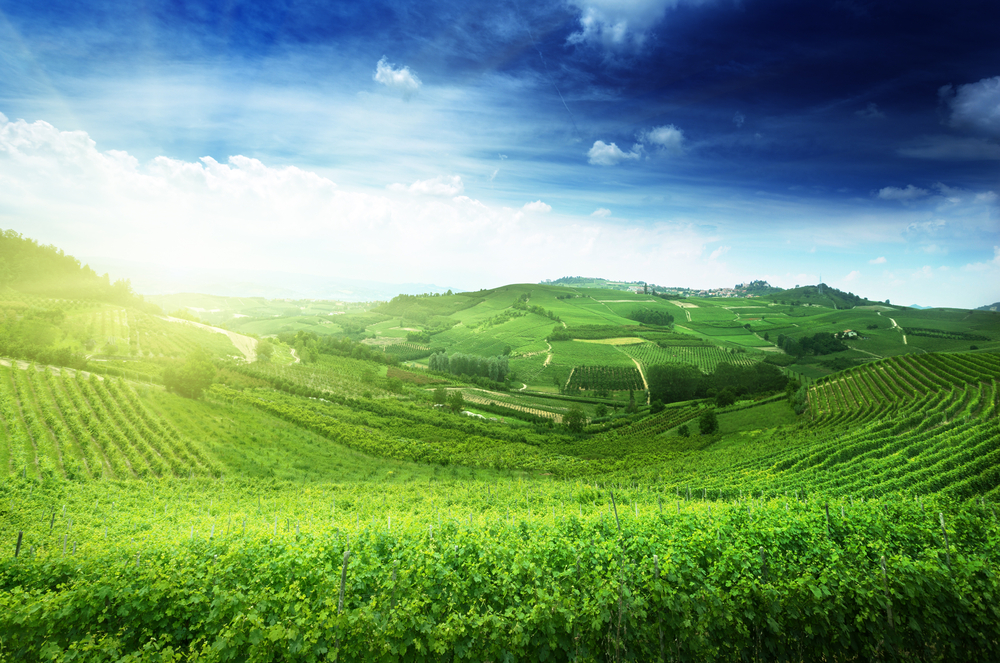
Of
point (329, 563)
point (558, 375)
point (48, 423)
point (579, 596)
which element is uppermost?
point (579, 596)

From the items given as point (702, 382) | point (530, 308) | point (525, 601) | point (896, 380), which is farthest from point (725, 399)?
point (530, 308)

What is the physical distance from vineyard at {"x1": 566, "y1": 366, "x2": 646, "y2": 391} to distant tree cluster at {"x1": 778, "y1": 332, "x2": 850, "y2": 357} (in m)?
44.7

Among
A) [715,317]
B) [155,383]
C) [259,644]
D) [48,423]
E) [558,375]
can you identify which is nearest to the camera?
[259,644]

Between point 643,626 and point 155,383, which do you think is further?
point 155,383

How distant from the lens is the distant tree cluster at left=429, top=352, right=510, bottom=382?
330 feet

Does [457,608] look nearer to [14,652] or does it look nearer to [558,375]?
[14,652]

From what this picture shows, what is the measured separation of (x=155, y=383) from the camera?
117 ft

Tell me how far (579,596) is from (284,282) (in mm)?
159796

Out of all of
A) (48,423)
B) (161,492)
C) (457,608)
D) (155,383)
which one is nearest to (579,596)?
(457,608)

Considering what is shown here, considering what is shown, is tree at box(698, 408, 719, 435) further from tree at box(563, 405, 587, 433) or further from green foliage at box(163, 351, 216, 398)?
green foliage at box(163, 351, 216, 398)

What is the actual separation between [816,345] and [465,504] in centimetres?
11370

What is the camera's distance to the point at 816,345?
10069 centimetres

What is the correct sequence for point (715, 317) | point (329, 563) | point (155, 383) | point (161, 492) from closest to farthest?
point (329, 563)
point (161, 492)
point (155, 383)
point (715, 317)

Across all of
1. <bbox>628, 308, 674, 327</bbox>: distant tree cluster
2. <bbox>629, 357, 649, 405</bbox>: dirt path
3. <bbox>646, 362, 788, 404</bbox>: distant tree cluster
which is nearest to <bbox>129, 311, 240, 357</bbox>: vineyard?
<bbox>629, 357, 649, 405</bbox>: dirt path
